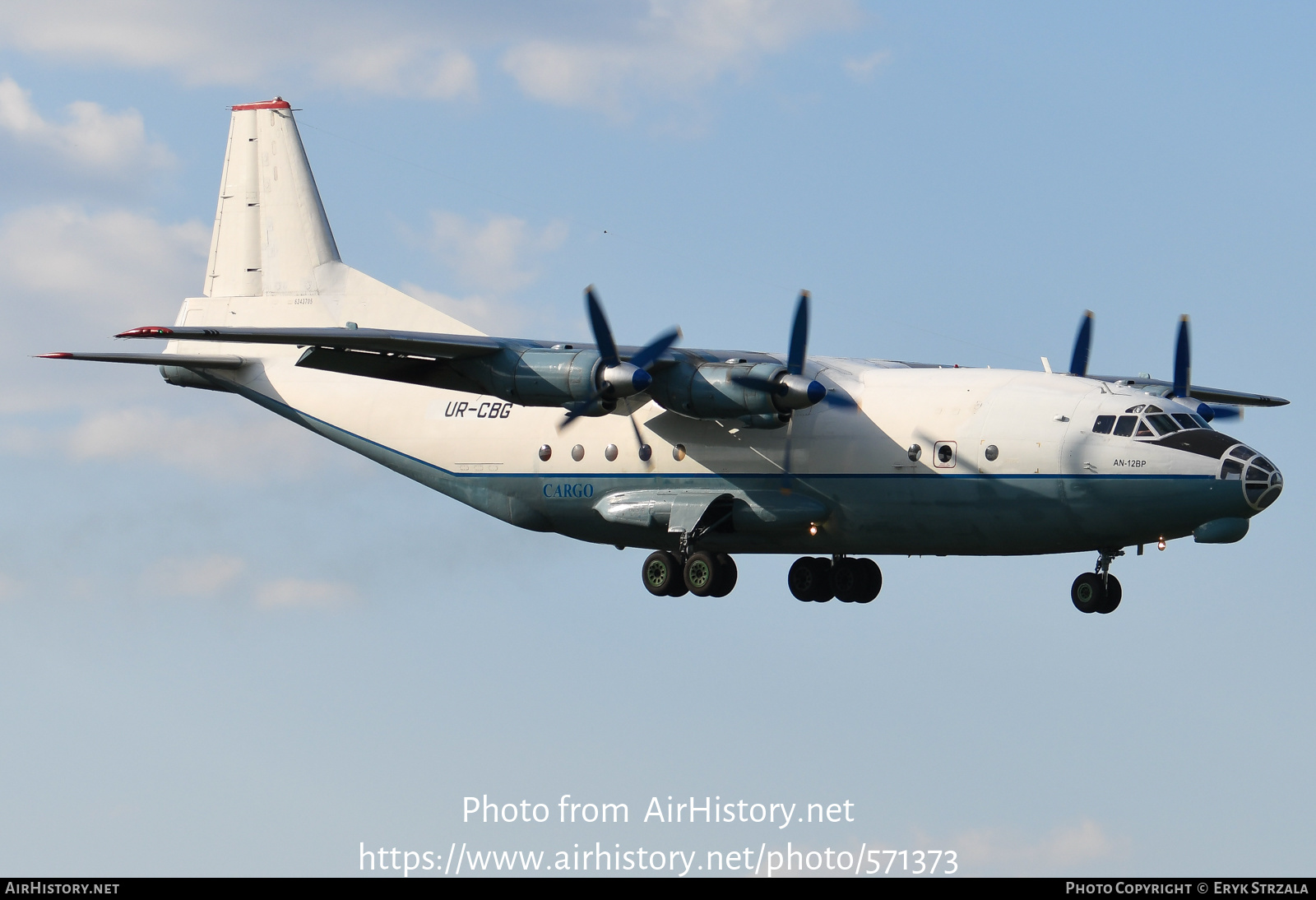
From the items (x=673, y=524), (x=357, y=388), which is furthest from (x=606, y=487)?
(x=357, y=388)

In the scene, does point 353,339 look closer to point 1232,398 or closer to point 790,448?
point 790,448

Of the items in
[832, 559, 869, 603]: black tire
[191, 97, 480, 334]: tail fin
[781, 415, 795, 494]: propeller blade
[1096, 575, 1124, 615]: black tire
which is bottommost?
[1096, 575, 1124, 615]: black tire

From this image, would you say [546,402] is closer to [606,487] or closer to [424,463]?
[606,487]

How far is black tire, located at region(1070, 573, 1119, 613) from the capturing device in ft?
81.5

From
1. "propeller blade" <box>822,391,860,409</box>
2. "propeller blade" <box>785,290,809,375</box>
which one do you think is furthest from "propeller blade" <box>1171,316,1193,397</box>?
"propeller blade" <box>785,290,809,375</box>

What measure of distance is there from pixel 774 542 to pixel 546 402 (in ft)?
15.2

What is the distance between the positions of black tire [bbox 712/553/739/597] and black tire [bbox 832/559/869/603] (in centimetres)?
263

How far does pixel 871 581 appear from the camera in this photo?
28188 millimetres

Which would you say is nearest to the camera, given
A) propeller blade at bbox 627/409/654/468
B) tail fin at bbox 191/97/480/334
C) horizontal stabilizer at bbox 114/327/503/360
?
horizontal stabilizer at bbox 114/327/503/360

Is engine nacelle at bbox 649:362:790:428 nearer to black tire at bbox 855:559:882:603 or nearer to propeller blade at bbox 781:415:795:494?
propeller blade at bbox 781:415:795:494

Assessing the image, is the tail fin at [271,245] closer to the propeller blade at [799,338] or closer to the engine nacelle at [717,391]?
the engine nacelle at [717,391]

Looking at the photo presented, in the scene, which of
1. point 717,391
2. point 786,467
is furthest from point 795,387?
point 786,467

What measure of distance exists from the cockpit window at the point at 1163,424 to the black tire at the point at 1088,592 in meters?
2.72

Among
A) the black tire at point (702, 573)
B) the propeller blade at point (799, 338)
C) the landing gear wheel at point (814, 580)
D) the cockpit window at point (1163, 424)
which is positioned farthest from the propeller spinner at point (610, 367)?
the cockpit window at point (1163, 424)
